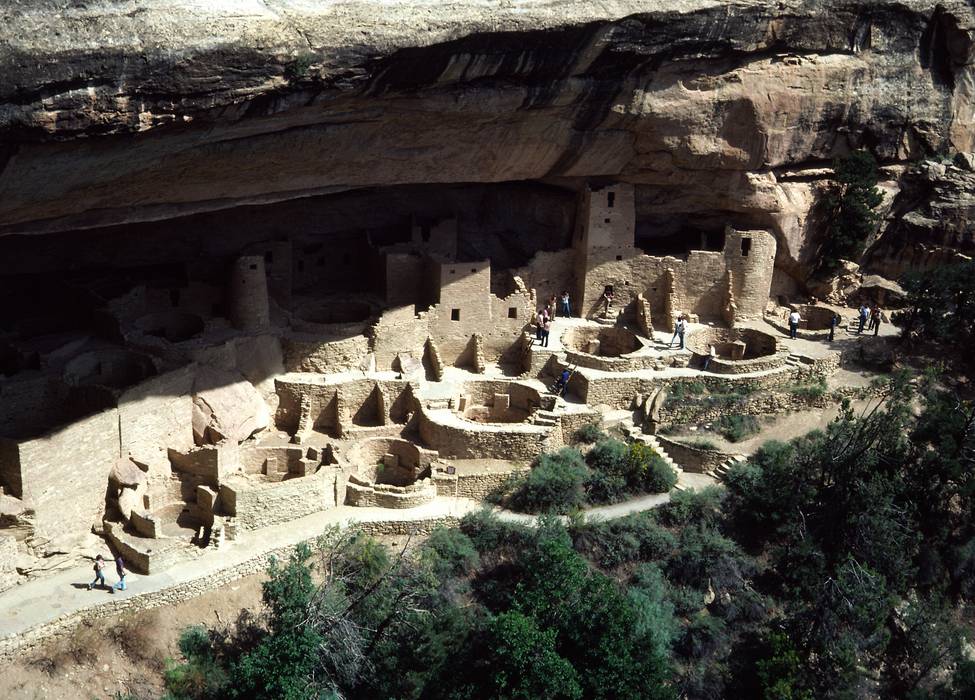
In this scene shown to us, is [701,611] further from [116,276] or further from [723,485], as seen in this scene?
[116,276]

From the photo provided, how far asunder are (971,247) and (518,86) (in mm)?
10388

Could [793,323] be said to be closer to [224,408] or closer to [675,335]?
[675,335]

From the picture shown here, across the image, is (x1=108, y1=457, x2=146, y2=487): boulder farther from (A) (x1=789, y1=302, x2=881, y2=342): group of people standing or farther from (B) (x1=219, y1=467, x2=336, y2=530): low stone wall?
(A) (x1=789, y1=302, x2=881, y2=342): group of people standing

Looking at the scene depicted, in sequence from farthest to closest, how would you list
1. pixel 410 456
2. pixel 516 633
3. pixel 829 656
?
1. pixel 410 456
2. pixel 829 656
3. pixel 516 633

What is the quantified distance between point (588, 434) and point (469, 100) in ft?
18.8

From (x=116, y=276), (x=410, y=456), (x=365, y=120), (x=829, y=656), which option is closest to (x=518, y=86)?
(x=365, y=120)

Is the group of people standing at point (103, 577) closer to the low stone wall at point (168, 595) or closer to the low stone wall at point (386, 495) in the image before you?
the low stone wall at point (168, 595)

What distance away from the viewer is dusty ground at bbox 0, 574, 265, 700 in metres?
15.8

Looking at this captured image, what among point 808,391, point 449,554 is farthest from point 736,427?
point 449,554

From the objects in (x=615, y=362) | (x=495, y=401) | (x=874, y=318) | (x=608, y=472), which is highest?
(x=874, y=318)

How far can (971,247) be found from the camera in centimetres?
2394

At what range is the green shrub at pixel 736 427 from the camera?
68.7 ft

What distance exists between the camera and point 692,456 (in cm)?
2062

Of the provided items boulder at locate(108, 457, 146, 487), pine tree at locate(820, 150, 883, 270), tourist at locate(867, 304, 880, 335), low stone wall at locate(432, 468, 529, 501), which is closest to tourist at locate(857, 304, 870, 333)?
tourist at locate(867, 304, 880, 335)
